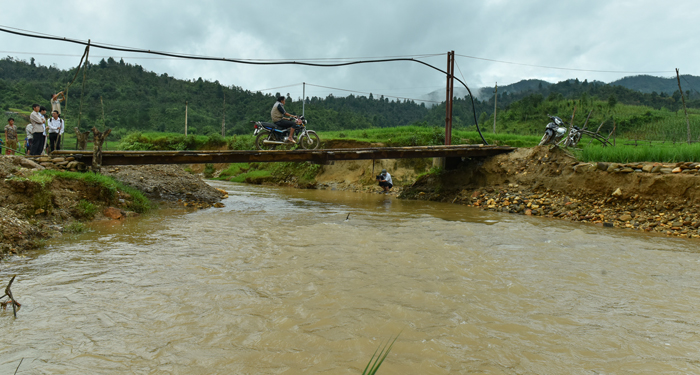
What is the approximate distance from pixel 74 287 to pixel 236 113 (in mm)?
52370

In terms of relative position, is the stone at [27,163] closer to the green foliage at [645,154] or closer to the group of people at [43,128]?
the group of people at [43,128]

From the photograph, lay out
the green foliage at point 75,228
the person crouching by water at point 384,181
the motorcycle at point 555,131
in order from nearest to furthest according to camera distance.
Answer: the green foliage at point 75,228
the motorcycle at point 555,131
the person crouching by water at point 384,181

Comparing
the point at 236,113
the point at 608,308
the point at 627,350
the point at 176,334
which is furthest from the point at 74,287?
the point at 236,113

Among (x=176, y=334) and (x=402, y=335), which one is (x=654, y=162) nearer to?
(x=402, y=335)

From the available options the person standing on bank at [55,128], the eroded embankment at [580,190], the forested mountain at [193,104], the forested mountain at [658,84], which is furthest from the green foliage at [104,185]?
the forested mountain at [658,84]

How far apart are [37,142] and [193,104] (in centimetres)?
5032

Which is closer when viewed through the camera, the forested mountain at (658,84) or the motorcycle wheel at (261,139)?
the motorcycle wheel at (261,139)

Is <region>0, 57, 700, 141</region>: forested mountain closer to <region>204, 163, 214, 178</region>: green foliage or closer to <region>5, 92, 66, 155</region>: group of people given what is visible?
<region>204, 163, 214, 178</region>: green foliage

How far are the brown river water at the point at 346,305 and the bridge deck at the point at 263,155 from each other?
12.0ft

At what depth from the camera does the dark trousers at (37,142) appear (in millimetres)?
10766

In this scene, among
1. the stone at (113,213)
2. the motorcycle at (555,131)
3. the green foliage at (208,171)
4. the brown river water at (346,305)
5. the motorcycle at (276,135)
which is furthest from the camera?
the green foliage at (208,171)

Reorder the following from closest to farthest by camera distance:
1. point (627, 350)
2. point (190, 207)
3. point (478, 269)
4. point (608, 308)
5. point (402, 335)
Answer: point (627, 350) → point (402, 335) → point (608, 308) → point (478, 269) → point (190, 207)

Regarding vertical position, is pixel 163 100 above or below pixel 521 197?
above

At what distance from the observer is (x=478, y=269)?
16.5 ft
